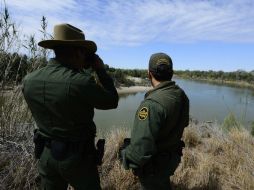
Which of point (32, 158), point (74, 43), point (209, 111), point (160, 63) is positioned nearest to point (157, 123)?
point (160, 63)

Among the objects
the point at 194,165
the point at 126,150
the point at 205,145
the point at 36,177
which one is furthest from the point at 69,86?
the point at 205,145

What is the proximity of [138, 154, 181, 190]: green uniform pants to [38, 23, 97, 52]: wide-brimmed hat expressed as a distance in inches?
42.0

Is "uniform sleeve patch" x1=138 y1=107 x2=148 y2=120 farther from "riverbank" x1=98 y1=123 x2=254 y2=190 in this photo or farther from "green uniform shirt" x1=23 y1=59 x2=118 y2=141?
"riverbank" x1=98 y1=123 x2=254 y2=190

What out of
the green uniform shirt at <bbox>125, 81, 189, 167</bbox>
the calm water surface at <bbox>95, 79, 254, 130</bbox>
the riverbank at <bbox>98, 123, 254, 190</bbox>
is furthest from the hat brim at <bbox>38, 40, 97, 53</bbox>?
the calm water surface at <bbox>95, 79, 254, 130</bbox>

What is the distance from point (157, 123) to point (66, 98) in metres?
0.70

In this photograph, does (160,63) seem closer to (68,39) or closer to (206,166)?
(68,39)

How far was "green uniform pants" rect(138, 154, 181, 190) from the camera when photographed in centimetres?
303

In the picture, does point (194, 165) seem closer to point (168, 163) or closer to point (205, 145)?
point (205, 145)

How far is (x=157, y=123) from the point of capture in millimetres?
2809

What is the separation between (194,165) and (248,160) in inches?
28.6

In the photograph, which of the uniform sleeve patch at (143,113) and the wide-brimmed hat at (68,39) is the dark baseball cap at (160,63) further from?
the wide-brimmed hat at (68,39)

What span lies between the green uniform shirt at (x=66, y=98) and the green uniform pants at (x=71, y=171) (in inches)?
6.6

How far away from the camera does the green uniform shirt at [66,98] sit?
2.73 m

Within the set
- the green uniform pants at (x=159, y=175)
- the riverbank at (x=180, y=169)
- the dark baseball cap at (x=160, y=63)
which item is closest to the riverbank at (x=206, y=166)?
the riverbank at (x=180, y=169)
